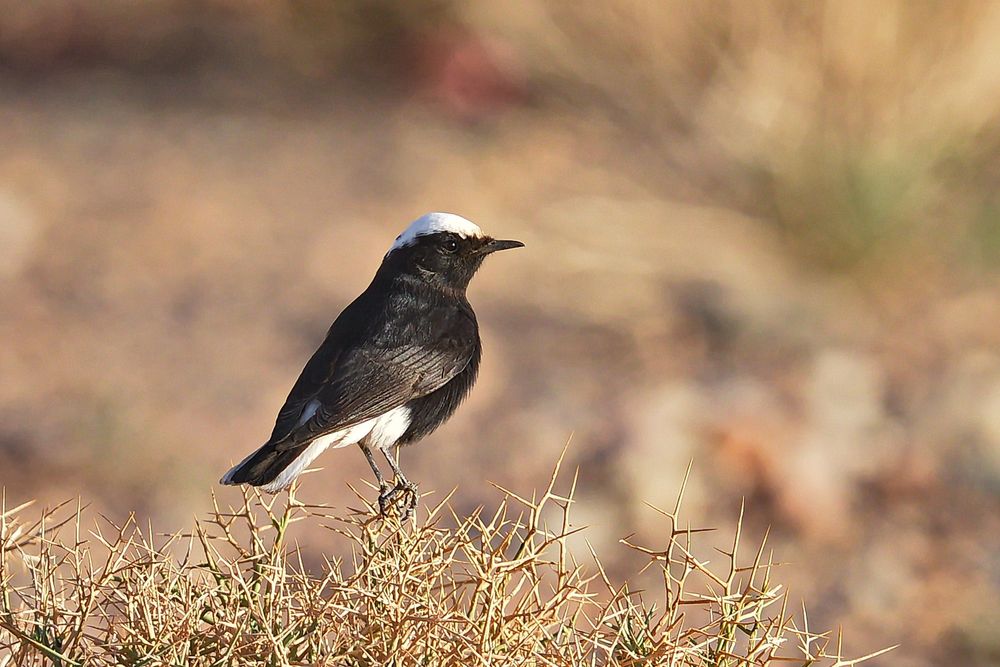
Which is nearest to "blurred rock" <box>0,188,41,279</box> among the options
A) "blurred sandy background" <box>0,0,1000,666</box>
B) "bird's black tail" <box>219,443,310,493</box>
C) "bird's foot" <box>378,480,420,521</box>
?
"blurred sandy background" <box>0,0,1000,666</box>

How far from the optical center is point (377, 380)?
11.9 feet

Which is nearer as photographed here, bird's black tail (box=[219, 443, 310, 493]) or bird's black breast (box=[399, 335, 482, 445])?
bird's black tail (box=[219, 443, 310, 493])

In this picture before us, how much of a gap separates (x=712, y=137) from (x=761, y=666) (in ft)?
22.6

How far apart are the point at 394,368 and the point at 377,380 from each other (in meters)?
0.07

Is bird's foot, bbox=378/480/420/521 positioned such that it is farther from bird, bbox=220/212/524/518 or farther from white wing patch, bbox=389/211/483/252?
white wing patch, bbox=389/211/483/252

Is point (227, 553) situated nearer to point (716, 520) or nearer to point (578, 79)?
point (716, 520)

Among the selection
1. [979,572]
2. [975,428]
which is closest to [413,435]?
[979,572]

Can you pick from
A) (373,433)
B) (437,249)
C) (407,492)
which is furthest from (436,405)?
(407,492)

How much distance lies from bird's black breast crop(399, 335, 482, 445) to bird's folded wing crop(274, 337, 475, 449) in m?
0.09

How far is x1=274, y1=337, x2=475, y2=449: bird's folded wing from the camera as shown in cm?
349

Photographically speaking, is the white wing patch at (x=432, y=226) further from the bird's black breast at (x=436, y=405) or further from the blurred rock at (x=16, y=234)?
the blurred rock at (x=16, y=234)

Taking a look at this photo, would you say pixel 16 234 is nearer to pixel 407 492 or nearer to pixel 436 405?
pixel 436 405

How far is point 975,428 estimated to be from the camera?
706 centimetres

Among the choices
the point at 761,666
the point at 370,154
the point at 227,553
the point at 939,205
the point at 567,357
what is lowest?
the point at 761,666
